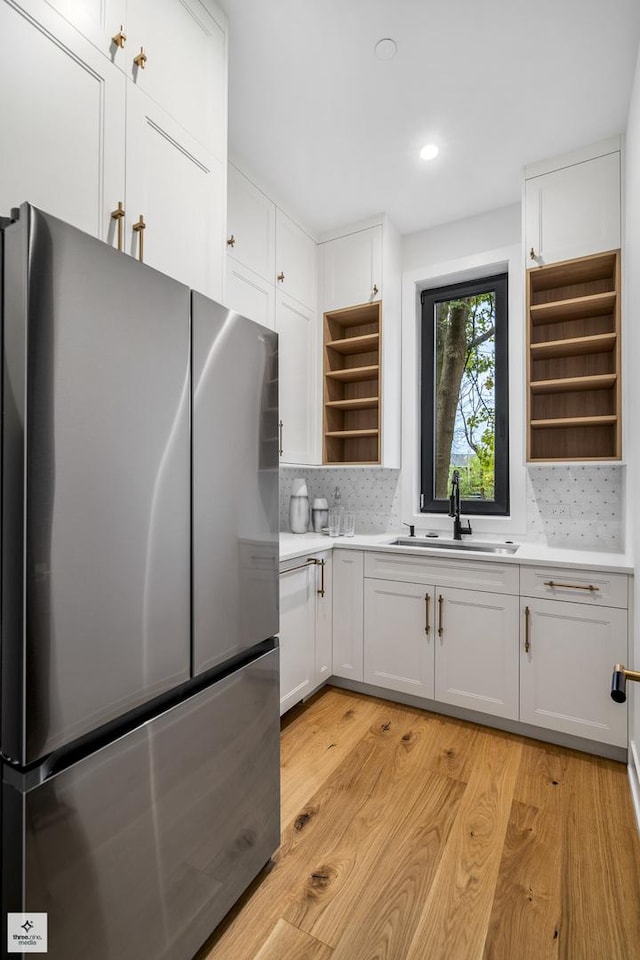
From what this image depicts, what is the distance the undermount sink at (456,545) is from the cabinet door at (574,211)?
5.00ft

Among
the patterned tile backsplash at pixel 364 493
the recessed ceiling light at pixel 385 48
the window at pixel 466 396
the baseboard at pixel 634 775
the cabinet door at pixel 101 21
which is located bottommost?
the baseboard at pixel 634 775

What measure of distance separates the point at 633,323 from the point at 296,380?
5.74 feet

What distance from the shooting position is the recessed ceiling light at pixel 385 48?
1.81m

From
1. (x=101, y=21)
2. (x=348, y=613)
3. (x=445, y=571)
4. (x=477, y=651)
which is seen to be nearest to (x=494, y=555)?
(x=445, y=571)

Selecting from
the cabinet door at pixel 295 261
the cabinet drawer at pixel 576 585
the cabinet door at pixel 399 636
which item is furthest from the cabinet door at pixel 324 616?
the cabinet door at pixel 295 261

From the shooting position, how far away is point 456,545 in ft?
9.42

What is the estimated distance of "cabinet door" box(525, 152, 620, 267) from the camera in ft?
7.67

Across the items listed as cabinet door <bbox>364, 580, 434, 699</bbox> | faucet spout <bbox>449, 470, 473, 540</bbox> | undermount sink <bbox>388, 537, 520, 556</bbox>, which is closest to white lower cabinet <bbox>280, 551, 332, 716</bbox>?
cabinet door <bbox>364, 580, 434, 699</bbox>

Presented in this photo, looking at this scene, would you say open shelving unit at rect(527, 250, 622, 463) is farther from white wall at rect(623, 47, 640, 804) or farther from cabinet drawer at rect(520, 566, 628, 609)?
cabinet drawer at rect(520, 566, 628, 609)

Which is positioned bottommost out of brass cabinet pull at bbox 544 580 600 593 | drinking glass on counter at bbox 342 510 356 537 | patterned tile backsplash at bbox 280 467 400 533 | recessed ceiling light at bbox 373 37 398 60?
brass cabinet pull at bbox 544 580 600 593

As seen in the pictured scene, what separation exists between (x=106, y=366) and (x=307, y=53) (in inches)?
68.9

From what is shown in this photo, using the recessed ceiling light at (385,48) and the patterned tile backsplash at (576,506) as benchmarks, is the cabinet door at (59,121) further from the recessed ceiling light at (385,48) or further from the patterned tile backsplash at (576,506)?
the patterned tile backsplash at (576,506)

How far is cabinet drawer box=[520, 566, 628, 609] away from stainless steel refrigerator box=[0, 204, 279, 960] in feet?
4.69

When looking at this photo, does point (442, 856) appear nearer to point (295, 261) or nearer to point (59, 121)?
point (59, 121)
